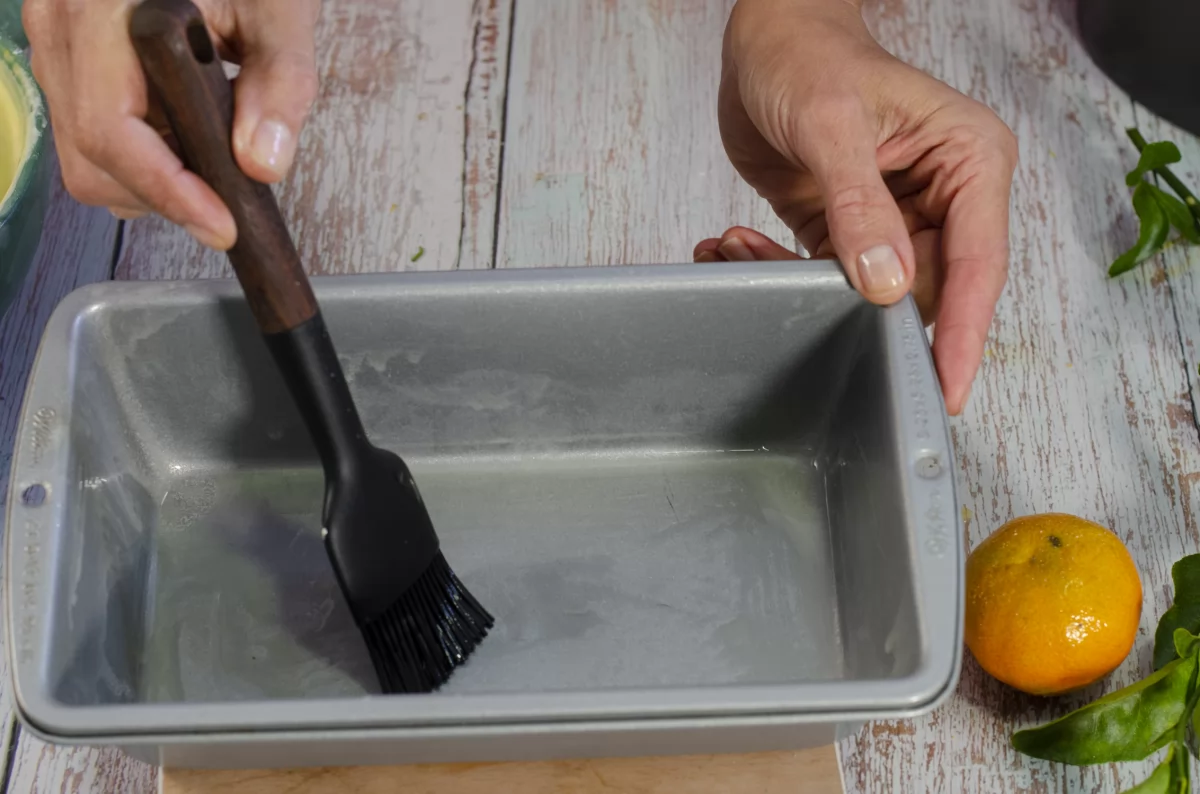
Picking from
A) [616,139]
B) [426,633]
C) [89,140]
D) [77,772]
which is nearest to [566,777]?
[426,633]

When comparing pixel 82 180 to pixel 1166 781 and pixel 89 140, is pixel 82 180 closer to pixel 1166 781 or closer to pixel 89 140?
pixel 89 140

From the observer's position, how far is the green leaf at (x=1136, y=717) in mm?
535

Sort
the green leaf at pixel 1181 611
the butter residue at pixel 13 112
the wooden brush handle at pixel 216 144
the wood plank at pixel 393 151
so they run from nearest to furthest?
the wooden brush handle at pixel 216 144 < the green leaf at pixel 1181 611 < the butter residue at pixel 13 112 < the wood plank at pixel 393 151

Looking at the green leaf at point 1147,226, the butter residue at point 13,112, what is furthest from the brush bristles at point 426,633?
the green leaf at point 1147,226

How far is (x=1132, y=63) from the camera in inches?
34.1

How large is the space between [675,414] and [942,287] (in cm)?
16

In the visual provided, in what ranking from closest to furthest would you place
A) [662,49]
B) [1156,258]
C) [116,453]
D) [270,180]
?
[270,180] < [116,453] < [1156,258] < [662,49]

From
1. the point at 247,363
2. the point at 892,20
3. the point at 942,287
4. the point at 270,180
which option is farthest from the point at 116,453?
the point at 892,20

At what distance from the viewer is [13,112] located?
0.73 m

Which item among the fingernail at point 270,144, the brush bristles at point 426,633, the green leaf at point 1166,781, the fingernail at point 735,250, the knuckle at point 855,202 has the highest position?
the fingernail at point 270,144

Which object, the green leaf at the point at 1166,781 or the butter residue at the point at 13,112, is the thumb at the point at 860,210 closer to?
the green leaf at the point at 1166,781

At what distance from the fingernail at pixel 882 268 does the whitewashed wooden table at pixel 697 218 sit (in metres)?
0.19

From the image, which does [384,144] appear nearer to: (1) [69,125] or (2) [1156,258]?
(1) [69,125]

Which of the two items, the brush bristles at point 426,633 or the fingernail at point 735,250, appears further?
the fingernail at point 735,250
